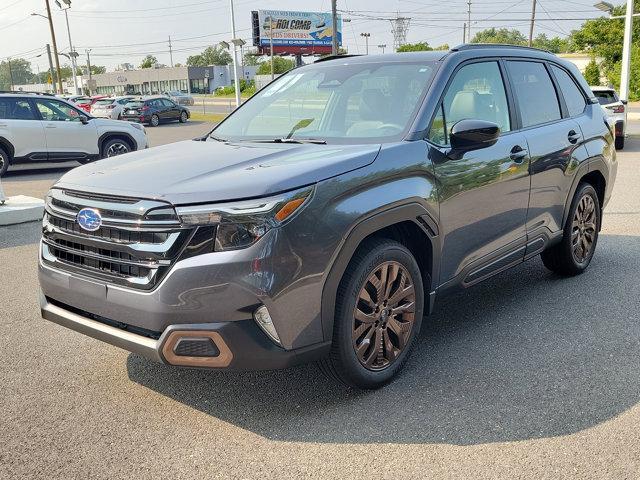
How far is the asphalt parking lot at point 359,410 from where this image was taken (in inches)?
118

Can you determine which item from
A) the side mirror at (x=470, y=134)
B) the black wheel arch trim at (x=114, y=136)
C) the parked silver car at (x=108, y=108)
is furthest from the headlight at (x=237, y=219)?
the parked silver car at (x=108, y=108)

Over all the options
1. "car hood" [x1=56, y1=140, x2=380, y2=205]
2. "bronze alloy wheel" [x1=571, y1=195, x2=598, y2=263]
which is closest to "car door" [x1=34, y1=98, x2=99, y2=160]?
"car hood" [x1=56, y1=140, x2=380, y2=205]

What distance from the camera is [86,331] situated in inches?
132

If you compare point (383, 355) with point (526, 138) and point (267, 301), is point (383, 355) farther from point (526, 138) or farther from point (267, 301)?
point (526, 138)

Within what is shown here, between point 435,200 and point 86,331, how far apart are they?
6.71ft

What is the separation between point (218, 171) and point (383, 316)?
1.20m

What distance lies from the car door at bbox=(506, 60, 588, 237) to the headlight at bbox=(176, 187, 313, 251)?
2471 mm

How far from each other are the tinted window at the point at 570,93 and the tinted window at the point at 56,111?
1226 centimetres

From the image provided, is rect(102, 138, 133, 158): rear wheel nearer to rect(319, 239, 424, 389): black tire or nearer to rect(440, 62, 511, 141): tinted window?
rect(440, 62, 511, 141): tinted window

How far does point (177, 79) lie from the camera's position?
108 meters

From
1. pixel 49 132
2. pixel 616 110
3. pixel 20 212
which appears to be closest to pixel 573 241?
pixel 20 212

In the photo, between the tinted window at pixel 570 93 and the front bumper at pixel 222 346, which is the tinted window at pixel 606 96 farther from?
the front bumper at pixel 222 346

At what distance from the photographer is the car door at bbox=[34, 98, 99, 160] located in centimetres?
1471

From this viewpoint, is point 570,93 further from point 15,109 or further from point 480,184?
point 15,109
